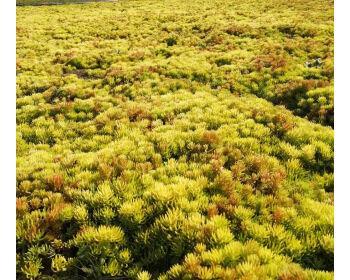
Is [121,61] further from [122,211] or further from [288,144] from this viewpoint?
[122,211]

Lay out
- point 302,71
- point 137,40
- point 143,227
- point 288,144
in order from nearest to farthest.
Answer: point 143,227 < point 288,144 < point 302,71 < point 137,40

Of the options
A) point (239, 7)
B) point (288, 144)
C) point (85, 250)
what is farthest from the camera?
point (239, 7)

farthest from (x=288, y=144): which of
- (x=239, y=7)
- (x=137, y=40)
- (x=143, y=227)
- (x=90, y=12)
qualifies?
(x=90, y=12)

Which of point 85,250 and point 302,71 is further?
point 302,71

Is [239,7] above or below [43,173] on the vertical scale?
above
